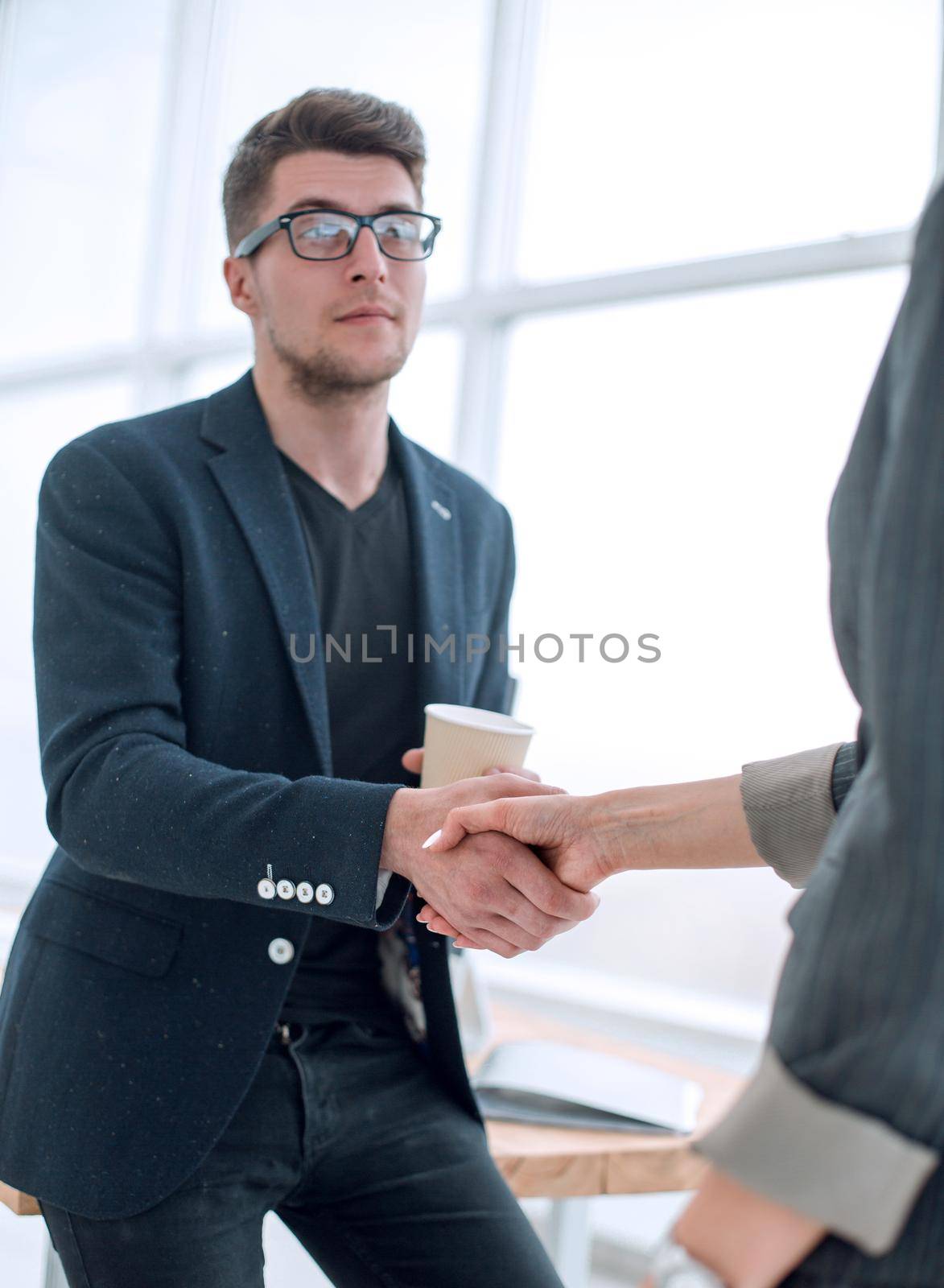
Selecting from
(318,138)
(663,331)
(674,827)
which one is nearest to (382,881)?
(674,827)

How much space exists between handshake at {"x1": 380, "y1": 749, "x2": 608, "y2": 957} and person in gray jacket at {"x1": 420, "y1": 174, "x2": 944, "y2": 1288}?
668 millimetres

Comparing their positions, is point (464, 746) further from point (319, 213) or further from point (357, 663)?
point (319, 213)

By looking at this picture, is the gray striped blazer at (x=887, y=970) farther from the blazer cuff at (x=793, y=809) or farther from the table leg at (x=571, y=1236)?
the table leg at (x=571, y=1236)

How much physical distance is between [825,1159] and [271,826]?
831 millimetres

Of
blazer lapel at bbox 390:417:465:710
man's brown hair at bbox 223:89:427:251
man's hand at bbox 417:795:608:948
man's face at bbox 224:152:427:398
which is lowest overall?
man's hand at bbox 417:795:608:948

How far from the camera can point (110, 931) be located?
4.47 feet

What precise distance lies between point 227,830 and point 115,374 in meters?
3.34

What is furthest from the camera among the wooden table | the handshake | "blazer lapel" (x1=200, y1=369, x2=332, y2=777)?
the wooden table

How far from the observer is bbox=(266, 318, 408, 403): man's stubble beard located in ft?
5.62

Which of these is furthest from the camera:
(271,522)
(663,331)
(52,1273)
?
(663,331)

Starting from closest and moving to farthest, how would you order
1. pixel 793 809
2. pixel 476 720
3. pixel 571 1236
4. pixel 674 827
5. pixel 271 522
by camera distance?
pixel 793 809, pixel 674 827, pixel 476 720, pixel 271 522, pixel 571 1236

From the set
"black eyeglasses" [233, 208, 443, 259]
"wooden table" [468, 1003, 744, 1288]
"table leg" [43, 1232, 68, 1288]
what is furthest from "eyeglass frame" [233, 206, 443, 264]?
"table leg" [43, 1232, 68, 1288]

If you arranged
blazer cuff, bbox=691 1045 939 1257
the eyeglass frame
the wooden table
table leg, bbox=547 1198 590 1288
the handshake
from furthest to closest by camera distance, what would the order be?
1. table leg, bbox=547 1198 590 1288
2. the eyeglass frame
3. the wooden table
4. the handshake
5. blazer cuff, bbox=691 1045 939 1257

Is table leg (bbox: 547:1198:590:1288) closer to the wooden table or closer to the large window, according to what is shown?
the wooden table
